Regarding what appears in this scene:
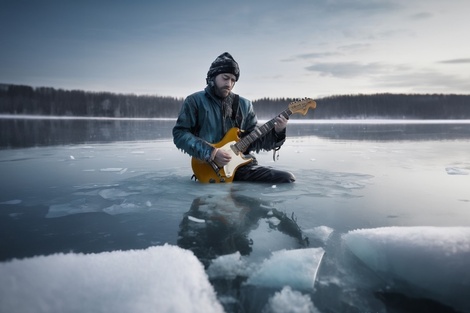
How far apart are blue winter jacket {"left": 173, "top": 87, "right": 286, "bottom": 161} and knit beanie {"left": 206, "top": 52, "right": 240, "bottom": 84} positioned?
29 centimetres

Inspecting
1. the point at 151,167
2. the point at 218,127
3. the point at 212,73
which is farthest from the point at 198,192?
the point at 151,167

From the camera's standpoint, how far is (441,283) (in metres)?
1.79

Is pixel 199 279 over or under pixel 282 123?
under

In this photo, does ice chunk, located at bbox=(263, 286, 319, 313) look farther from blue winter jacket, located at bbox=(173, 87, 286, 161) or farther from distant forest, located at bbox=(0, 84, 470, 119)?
distant forest, located at bbox=(0, 84, 470, 119)

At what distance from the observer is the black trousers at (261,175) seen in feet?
16.0

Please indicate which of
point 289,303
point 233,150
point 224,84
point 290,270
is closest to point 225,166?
point 233,150

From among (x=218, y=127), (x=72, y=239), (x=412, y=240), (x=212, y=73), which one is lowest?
(x=72, y=239)

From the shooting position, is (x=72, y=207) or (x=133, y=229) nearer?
(x=133, y=229)

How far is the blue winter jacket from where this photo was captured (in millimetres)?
4617

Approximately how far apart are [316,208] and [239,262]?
158 cm

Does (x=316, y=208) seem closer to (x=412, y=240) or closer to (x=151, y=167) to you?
(x=412, y=240)

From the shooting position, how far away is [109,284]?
1696 mm

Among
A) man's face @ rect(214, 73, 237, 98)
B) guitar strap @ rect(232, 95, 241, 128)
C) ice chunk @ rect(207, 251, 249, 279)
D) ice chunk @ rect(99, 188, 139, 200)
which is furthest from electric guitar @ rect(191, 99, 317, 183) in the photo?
ice chunk @ rect(207, 251, 249, 279)

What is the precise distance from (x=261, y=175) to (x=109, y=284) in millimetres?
3460
